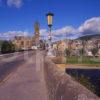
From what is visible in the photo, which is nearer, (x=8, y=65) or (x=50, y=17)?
(x=50, y=17)

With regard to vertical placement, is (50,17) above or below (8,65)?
above

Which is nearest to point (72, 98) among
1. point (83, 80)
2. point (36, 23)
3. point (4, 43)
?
point (83, 80)

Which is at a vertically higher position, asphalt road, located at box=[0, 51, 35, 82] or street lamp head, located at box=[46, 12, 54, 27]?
street lamp head, located at box=[46, 12, 54, 27]

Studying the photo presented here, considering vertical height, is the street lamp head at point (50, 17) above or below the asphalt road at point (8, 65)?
above

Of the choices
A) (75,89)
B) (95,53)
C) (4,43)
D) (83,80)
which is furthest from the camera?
(95,53)

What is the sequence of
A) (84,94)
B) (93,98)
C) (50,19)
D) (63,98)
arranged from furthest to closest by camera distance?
(50,19) → (63,98) → (84,94) → (93,98)

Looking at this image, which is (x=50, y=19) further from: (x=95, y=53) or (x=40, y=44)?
(x=40, y=44)

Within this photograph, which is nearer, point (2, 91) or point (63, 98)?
point (63, 98)

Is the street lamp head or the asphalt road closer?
the asphalt road

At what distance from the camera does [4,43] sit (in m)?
79.7

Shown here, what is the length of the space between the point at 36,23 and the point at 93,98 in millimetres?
186266

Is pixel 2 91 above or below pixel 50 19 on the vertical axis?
below

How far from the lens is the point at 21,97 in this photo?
11.4 meters

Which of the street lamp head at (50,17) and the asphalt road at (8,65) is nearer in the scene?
the asphalt road at (8,65)
